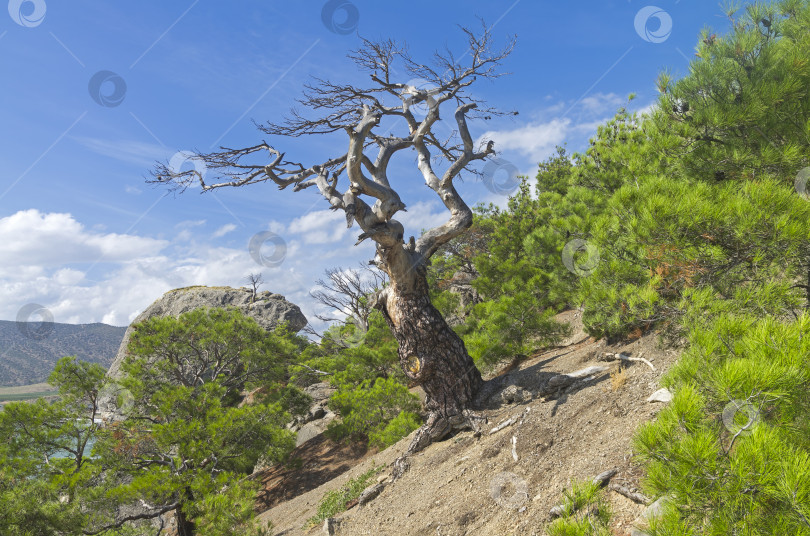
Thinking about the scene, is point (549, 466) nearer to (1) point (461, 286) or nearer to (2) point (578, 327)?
(2) point (578, 327)

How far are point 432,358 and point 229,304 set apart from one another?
2107 cm

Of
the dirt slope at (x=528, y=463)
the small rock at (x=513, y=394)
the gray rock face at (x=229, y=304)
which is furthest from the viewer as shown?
the gray rock face at (x=229, y=304)

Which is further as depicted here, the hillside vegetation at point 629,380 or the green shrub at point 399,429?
the green shrub at point 399,429

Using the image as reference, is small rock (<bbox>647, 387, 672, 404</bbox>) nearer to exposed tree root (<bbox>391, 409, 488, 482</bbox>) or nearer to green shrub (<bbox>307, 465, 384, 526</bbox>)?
exposed tree root (<bbox>391, 409, 488, 482</bbox>)

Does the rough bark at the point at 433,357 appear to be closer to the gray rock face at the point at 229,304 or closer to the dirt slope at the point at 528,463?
the dirt slope at the point at 528,463

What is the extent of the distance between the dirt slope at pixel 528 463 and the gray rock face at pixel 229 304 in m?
18.5

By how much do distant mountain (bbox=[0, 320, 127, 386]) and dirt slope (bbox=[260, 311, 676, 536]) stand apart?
110602 mm

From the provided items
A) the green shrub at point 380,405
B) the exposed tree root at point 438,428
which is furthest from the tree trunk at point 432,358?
the green shrub at point 380,405

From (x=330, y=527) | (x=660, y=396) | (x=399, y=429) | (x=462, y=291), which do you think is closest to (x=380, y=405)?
(x=399, y=429)

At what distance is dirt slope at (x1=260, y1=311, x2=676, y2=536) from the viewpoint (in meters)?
3.69

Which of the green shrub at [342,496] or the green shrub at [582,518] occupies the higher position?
the green shrub at [582,518]

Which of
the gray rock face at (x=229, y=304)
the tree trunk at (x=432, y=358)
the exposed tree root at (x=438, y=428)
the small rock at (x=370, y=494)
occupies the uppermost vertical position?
the gray rock face at (x=229, y=304)

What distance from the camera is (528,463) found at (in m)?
4.48

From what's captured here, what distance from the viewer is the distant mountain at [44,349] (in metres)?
98.3
